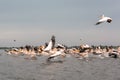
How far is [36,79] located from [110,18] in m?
12.3

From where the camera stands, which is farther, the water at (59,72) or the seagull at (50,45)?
the seagull at (50,45)

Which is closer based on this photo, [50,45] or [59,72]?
[50,45]

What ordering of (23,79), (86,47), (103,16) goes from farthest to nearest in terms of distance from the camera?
(86,47) < (23,79) < (103,16)

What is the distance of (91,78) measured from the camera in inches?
1359

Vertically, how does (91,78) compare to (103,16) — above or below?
below

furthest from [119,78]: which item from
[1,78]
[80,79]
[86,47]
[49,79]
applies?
[86,47]

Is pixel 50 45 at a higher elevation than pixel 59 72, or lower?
higher

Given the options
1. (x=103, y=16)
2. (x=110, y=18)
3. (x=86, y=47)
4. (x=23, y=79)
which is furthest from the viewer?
(x=86, y=47)

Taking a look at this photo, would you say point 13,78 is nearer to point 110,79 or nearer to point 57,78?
point 57,78

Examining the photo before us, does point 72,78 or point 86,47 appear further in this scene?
point 86,47

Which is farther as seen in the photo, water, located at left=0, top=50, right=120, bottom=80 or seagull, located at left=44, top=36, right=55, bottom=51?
seagull, located at left=44, top=36, right=55, bottom=51

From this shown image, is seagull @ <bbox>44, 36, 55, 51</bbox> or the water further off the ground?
seagull @ <bbox>44, 36, 55, 51</bbox>

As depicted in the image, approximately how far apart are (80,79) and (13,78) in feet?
22.0

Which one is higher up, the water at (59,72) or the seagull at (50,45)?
the seagull at (50,45)
